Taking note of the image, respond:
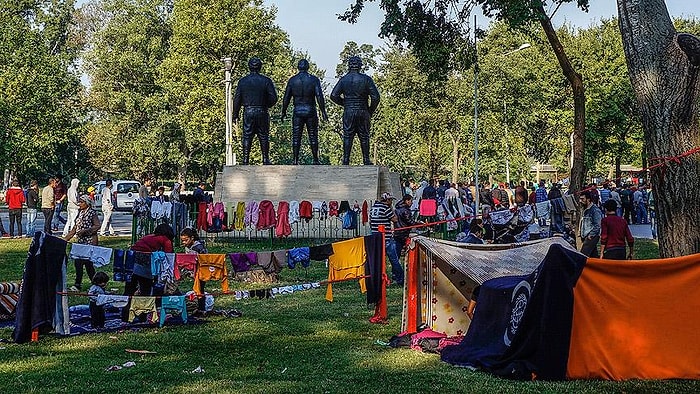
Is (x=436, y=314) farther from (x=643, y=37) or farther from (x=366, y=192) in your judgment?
(x=366, y=192)

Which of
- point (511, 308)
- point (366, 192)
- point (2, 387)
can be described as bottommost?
point (2, 387)

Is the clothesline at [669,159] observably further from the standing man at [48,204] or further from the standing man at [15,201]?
the standing man at [15,201]

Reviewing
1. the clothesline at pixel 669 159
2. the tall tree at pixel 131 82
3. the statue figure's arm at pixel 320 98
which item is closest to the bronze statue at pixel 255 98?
the statue figure's arm at pixel 320 98

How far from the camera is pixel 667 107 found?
30.4ft

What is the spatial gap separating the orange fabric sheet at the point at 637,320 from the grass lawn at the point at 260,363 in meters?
0.22

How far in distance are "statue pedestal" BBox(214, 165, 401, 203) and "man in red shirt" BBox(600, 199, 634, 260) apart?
35.3 feet

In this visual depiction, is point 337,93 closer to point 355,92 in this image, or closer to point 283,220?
point 355,92

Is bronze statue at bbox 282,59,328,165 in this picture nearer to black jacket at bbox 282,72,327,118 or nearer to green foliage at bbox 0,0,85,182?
black jacket at bbox 282,72,327,118

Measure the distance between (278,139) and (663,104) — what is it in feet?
176

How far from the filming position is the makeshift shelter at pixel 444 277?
414 inches

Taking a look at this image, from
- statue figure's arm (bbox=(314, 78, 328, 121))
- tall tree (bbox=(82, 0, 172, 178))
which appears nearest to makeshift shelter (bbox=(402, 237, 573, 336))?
statue figure's arm (bbox=(314, 78, 328, 121))

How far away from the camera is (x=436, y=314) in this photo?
1069 cm

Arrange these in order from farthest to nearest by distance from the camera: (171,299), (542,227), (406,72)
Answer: (406,72)
(542,227)
(171,299)

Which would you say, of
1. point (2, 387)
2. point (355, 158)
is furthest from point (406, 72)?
point (2, 387)
